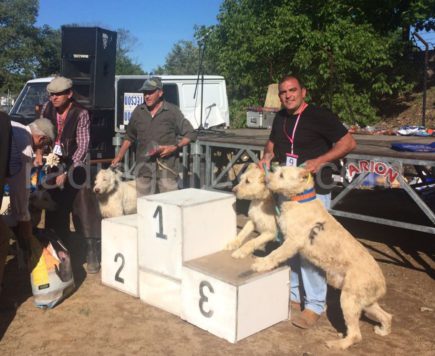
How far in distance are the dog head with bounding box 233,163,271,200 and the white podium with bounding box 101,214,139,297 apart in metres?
1.04

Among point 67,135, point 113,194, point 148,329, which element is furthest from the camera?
point 113,194

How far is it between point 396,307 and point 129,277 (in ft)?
8.01

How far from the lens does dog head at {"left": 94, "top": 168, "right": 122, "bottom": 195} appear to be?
16.4 ft

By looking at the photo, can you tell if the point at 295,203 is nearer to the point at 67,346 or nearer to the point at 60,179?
the point at 67,346

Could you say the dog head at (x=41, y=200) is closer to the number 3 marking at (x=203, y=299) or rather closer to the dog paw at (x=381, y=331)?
the number 3 marking at (x=203, y=299)

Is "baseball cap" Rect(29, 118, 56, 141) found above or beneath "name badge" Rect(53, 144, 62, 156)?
above

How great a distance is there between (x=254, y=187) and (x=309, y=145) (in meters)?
0.55

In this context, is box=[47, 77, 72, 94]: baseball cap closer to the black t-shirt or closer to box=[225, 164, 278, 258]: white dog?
box=[225, 164, 278, 258]: white dog

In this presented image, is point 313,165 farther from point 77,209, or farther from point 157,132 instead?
point 77,209

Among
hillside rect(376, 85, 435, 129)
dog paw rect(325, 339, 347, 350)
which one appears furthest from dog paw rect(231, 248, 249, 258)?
hillside rect(376, 85, 435, 129)

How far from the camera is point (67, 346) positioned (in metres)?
3.25

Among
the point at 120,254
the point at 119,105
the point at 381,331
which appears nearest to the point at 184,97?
the point at 119,105

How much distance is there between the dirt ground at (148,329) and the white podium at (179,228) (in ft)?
1.51

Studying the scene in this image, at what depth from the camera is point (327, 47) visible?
1267 cm
